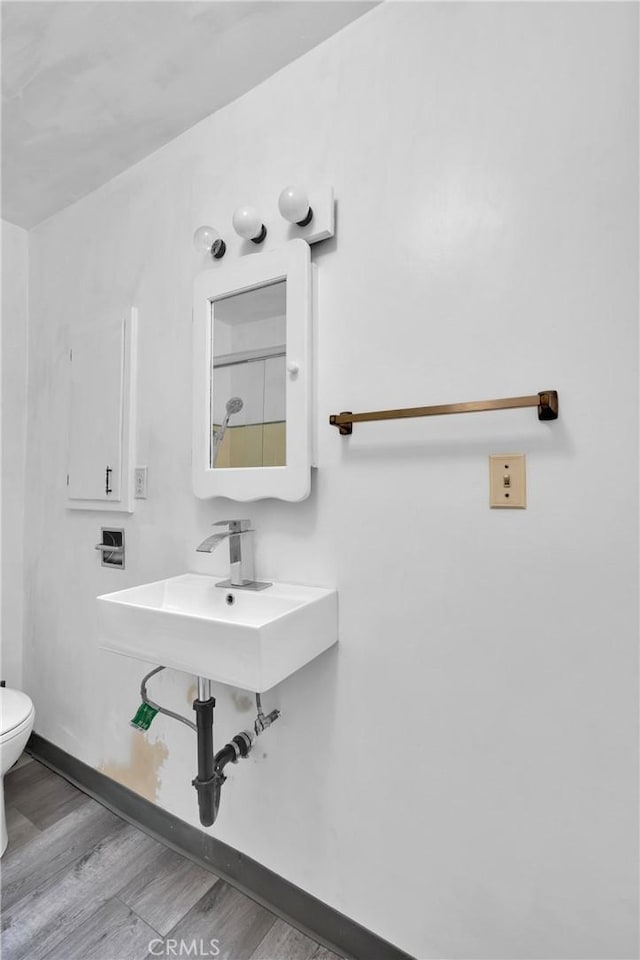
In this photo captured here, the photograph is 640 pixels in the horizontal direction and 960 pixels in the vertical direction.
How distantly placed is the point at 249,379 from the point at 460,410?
2.11ft

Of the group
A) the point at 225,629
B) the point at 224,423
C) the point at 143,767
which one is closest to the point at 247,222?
the point at 224,423

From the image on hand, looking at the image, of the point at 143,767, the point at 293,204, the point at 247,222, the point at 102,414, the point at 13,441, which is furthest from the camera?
the point at 13,441

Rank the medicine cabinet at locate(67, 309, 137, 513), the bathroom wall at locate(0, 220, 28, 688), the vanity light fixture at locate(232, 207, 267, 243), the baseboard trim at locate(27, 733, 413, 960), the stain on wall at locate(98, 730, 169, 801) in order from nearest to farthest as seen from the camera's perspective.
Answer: the baseboard trim at locate(27, 733, 413, 960) < the vanity light fixture at locate(232, 207, 267, 243) < the stain on wall at locate(98, 730, 169, 801) < the medicine cabinet at locate(67, 309, 137, 513) < the bathroom wall at locate(0, 220, 28, 688)

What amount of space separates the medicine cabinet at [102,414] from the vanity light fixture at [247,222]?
2.08ft

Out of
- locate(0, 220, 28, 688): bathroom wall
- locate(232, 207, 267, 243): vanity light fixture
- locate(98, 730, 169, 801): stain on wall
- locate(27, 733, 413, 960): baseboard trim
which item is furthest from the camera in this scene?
locate(0, 220, 28, 688): bathroom wall

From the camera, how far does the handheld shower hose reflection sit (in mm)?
1419

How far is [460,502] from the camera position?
1084 mm

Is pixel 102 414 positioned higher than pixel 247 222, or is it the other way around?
pixel 247 222

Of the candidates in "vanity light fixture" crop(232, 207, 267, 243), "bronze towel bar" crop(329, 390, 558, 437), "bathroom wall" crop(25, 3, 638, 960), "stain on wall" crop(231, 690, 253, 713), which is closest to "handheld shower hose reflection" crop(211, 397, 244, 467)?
"bathroom wall" crop(25, 3, 638, 960)

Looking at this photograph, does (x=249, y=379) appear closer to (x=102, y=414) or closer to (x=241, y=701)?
(x=102, y=414)

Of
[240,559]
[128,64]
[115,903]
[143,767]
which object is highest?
[128,64]

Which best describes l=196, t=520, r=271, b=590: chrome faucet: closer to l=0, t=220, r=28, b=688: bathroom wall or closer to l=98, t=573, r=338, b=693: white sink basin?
l=98, t=573, r=338, b=693: white sink basin

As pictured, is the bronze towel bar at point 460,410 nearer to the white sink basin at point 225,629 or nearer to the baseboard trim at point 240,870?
the white sink basin at point 225,629

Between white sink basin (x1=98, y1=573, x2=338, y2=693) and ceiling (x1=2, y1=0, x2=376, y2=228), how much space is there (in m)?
1.49
